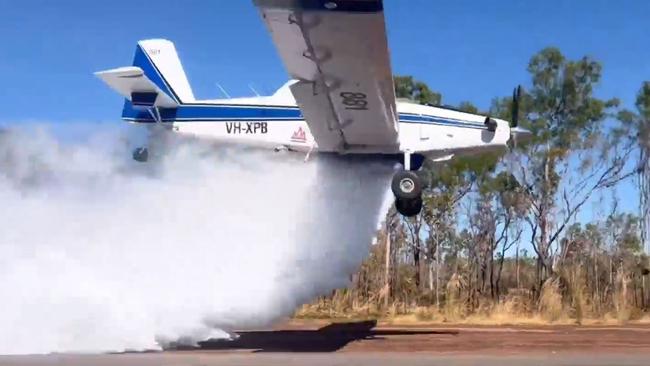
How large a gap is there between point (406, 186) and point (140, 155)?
208 inches

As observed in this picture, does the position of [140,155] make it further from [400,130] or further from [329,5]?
[329,5]

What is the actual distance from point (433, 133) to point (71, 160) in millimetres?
7256

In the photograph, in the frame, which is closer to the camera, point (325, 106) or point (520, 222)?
point (325, 106)

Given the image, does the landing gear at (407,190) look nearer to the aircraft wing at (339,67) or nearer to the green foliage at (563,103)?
the aircraft wing at (339,67)

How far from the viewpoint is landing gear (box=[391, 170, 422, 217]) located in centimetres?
1634

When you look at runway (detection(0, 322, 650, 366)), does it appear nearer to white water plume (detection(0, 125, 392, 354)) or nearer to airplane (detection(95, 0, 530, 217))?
white water plume (detection(0, 125, 392, 354))

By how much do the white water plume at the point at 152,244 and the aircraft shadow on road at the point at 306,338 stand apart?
0.51 metres

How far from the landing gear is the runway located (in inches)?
106

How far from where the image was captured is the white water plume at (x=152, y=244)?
43.8ft

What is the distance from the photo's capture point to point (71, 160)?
14352 mm

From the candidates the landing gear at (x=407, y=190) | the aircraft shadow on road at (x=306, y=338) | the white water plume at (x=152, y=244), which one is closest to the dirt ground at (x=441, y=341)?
the aircraft shadow on road at (x=306, y=338)

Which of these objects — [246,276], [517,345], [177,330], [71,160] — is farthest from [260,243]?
[517,345]

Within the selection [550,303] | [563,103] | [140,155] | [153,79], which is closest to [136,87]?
[153,79]

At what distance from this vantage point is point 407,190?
16.3 metres
